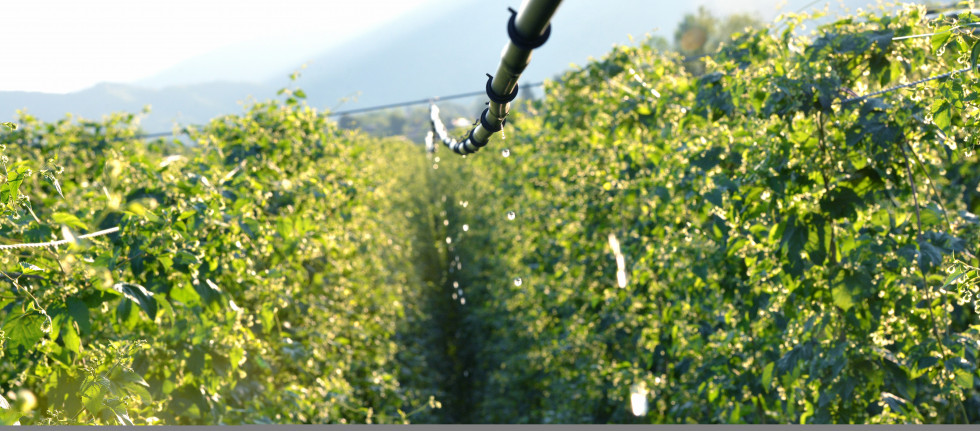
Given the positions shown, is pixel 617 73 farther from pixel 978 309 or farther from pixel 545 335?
pixel 978 309

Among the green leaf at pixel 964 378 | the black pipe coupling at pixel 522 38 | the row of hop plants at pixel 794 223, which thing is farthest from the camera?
the row of hop plants at pixel 794 223

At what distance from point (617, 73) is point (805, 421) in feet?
11.9

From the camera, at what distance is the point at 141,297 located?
2600 millimetres

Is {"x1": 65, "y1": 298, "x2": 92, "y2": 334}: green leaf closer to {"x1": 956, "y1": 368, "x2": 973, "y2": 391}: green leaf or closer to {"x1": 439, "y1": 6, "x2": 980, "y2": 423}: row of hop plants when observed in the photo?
{"x1": 439, "y1": 6, "x2": 980, "y2": 423}: row of hop plants

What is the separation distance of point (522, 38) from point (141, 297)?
6.16 feet

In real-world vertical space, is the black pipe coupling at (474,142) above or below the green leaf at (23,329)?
above

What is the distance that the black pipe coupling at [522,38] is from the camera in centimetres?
158

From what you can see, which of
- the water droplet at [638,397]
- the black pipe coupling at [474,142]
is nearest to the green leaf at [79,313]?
the black pipe coupling at [474,142]

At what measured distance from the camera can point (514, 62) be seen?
177 centimetres

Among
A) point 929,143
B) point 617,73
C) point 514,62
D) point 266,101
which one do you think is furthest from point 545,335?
point 514,62

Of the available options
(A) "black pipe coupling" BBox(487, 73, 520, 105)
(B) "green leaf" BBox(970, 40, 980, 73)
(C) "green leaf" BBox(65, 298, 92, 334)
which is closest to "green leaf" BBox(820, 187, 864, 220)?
(B) "green leaf" BBox(970, 40, 980, 73)

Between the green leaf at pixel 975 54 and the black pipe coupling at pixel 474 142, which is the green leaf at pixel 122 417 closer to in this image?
the black pipe coupling at pixel 474 142

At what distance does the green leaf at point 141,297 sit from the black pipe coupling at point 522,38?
179cm

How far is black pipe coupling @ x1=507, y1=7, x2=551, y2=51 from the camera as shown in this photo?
5.20 feet
